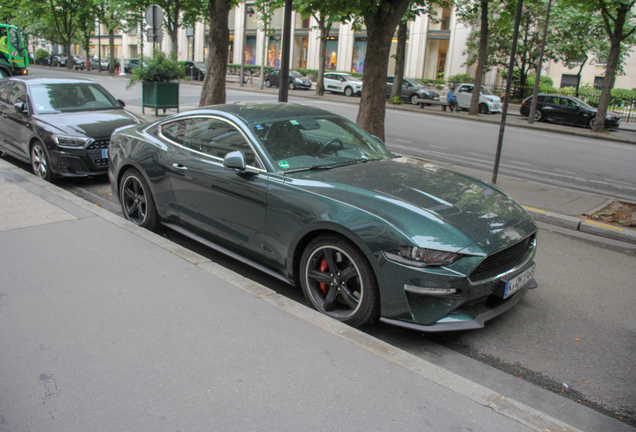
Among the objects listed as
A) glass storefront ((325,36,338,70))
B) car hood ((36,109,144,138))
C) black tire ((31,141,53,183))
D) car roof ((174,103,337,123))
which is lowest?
black tire ((31,141,53,183))

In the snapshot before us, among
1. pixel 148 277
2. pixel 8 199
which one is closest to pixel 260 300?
pixel 148 277

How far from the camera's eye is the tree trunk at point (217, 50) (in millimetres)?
14672

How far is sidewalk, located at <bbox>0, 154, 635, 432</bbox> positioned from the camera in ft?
8.44

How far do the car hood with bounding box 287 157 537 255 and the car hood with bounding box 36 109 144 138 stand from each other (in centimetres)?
484

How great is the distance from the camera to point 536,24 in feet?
119

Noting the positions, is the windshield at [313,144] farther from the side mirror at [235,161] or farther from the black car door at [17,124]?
the black car door at [17,124]

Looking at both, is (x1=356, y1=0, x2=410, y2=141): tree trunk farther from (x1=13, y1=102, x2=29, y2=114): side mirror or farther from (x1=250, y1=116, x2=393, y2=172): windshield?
(x1=13, y1=102, x2=29, y2=114): side mirror

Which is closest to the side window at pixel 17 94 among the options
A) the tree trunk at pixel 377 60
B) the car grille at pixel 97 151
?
the car grille at pixel 97 151

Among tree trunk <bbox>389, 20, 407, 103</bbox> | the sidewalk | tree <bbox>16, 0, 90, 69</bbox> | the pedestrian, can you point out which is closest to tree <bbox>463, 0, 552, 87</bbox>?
tree trunk <bbox>389, 20, 407, 103</bbox>

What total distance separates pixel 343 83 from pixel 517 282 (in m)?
32.8

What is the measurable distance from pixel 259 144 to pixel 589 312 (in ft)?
10.2

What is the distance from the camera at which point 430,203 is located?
3.76 meters

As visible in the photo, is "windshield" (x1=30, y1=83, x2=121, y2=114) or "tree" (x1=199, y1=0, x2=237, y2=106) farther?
"tree" (x1=199, y1=0, x2=237, y2=106)

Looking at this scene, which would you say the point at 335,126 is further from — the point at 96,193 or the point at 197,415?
the point at 96,193
